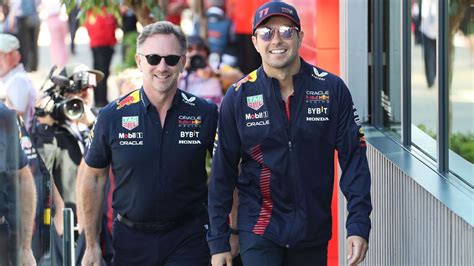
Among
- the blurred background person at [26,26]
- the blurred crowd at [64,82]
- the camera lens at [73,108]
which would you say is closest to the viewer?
the blurred crowd at [64,82]

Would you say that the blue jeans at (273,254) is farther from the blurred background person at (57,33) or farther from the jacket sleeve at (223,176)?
the blurred background person at (57,33)

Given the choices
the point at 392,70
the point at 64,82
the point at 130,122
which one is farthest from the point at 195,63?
the point at 130,122

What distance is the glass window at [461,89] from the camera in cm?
534

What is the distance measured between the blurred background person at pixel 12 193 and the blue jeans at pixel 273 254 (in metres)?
1.71

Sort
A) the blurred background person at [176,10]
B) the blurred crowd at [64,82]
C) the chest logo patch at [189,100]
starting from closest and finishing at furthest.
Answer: the chest logo patch at [189,100], the blurred crowd at [64,82], the blurred background person at [176,10]

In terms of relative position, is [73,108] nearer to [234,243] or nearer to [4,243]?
[4,243]

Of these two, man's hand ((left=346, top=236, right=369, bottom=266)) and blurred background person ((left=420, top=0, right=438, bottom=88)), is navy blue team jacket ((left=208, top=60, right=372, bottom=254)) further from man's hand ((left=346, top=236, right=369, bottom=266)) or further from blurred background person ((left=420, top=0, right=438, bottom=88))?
blurred background person ((left=420, top=0, right=438, bottom=88))

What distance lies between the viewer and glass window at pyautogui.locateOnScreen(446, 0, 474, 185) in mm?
5336

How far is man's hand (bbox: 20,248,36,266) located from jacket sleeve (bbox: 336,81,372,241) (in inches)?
85.6

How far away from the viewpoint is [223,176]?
19.2 ft

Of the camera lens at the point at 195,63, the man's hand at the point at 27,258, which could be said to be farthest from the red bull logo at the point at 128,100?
the camera lens at the point at 195,63

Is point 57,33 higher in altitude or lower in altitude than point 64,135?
higher

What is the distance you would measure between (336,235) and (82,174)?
9.89ft

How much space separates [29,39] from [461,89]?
12.9 metres
